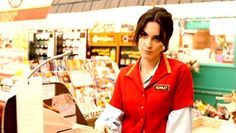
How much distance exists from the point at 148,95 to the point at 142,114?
0.09 meters

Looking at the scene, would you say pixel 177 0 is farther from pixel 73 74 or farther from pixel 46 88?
pixel 46 88

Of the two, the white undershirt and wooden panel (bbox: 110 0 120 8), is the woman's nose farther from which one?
wooden panel (bbox: 110 0 120 8)

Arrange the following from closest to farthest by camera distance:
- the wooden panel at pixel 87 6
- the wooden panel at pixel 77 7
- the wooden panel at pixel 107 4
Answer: the wooden panel at pixel 107 4
the wooden panel at pixel 87 6
the wooden panel at pixel 77 7

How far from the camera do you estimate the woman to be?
5.02ft

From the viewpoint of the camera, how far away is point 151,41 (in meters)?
1.54

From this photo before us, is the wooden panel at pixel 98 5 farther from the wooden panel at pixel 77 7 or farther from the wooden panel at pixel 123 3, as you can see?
the wooden panel at pixel 123 3

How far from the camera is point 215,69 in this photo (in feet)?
18.4

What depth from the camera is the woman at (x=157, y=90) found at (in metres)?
1.53

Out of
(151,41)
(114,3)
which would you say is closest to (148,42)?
(151,41)

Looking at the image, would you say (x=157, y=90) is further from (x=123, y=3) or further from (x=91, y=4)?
(x=91, y=4)

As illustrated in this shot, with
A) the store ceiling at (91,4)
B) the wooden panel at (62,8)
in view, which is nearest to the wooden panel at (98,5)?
the store ceiling at (91,4)

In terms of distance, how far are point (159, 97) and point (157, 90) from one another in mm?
36

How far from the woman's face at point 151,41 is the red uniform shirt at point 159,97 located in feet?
0.30

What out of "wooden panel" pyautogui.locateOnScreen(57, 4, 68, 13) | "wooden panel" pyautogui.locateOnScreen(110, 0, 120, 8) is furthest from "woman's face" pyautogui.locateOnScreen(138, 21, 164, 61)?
"wooden panel" pyautogui.locateOnScreen(57, 4, 68, 13)
